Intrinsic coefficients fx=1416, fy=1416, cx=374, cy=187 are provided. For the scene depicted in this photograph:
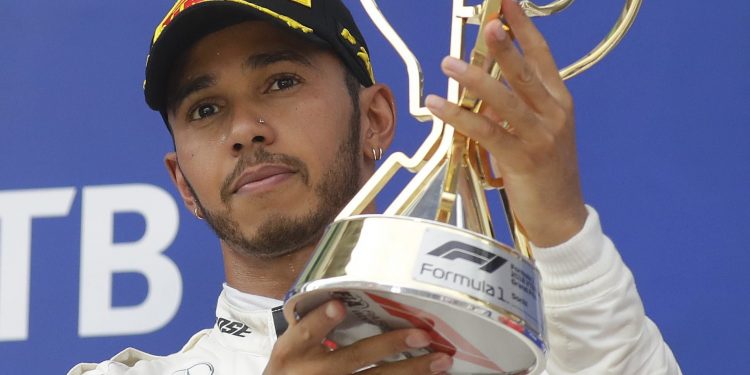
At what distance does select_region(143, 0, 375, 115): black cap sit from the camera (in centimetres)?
155

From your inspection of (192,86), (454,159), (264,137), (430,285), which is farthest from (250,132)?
(430,285)

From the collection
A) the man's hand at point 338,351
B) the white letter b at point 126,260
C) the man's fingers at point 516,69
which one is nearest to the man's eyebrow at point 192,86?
the white letter b at point 126,260

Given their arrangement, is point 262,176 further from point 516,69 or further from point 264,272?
point 516,69

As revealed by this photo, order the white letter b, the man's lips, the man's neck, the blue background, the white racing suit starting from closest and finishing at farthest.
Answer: the white racing suit < the man's lips < the man's neck < the blue background < the white letter b

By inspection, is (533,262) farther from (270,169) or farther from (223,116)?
(223,116)

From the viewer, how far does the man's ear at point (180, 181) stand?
1.73m

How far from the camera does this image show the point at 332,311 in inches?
41.3

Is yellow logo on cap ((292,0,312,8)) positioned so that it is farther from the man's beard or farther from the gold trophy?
the gold trophy

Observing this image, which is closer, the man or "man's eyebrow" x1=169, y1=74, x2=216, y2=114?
the man

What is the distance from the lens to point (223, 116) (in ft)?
5.16

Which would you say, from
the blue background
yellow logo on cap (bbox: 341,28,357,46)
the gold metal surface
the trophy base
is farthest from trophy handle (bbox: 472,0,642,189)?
the blue background

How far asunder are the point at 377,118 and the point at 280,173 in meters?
Answer: 0.25

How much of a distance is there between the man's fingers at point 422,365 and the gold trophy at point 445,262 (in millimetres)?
11

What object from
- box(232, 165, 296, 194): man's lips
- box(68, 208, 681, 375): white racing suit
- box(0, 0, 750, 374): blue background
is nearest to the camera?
box(68, 208, 681, 375): white racing suit
